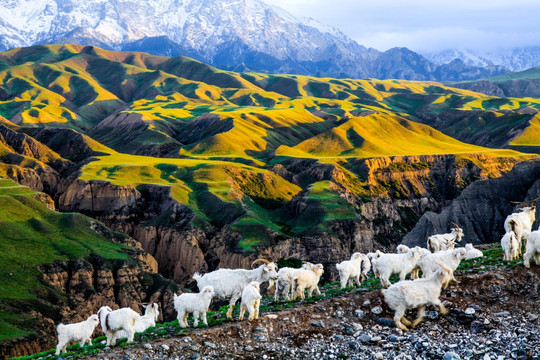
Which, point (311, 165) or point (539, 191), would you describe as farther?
point (311, 165)

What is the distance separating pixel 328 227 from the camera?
113688mm

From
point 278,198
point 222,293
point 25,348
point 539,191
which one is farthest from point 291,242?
point 222,293

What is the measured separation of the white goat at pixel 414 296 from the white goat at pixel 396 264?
15.7ft

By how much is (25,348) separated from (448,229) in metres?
81.9

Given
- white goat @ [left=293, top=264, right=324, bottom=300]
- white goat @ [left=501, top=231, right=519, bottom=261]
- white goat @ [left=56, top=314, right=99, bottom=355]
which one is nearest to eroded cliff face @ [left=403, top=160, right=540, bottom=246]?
white goat @ [left=501, top=231, right=519, bottom=261]

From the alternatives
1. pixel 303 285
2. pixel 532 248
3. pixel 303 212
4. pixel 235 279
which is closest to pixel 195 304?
pixel 235 279

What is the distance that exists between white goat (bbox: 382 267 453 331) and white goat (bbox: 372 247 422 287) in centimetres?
480

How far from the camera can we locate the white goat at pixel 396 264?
28.5m

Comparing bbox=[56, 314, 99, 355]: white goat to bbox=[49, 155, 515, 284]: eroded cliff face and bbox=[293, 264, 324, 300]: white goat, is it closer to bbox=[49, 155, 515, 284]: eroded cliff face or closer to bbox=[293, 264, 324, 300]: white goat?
bbox=[293, 264, 324, 300]: white goat

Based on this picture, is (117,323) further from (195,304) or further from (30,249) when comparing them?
(30,249)

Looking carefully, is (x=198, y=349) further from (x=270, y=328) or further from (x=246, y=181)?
(x=246, y=181)

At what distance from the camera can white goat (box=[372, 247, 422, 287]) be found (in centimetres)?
2845

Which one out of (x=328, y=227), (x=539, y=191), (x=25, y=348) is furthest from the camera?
(x=328, y=227)

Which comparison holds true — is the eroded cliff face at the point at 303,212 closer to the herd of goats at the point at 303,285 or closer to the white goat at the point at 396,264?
the herd of goats at the point at 303,285
